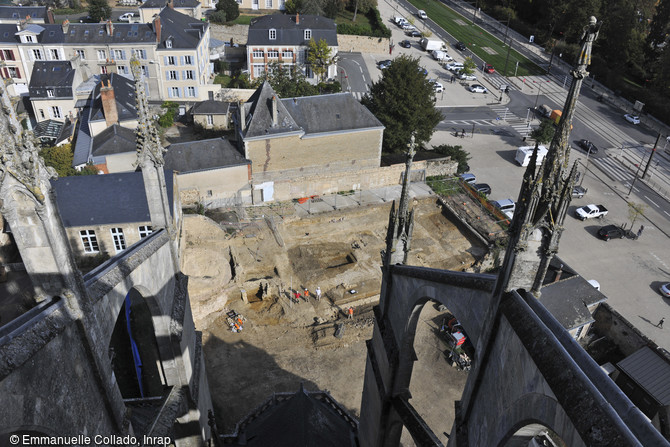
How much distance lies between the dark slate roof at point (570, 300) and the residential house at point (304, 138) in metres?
19.3

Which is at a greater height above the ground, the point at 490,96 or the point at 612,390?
the point at 612,390

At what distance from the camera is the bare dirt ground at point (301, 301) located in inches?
957

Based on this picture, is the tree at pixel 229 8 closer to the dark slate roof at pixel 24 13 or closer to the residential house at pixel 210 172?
the dark slate roof at pixel 24 13

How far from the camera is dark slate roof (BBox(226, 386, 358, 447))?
15781 millimetres

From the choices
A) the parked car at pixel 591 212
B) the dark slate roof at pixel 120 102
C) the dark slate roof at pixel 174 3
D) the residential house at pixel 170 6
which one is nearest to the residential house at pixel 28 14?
the residential house at pixel 170 6

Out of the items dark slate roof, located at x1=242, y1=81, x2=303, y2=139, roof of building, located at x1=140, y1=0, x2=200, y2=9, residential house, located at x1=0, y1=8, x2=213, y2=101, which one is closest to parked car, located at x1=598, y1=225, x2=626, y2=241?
dark slate roof, located at x1=242, y1=81, x2=303, y2=139

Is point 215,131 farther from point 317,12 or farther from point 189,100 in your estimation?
point 317,12

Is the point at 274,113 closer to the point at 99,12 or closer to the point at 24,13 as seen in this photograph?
the point at 24,13

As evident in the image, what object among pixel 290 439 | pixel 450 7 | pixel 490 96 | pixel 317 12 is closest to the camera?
pixel 290 439

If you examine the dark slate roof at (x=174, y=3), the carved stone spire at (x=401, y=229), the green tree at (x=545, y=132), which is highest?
the carved stone spire at (x=401, y=229)

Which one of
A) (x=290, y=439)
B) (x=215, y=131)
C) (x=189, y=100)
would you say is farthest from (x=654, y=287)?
(x=189, y=100)

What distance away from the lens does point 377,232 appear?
3731cm

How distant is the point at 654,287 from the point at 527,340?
32401 mm

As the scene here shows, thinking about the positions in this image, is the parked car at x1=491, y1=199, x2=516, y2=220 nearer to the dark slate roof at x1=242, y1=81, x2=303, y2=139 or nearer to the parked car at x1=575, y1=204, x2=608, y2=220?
the parked car at x1=575, y1=204, x2=608, y2=220
